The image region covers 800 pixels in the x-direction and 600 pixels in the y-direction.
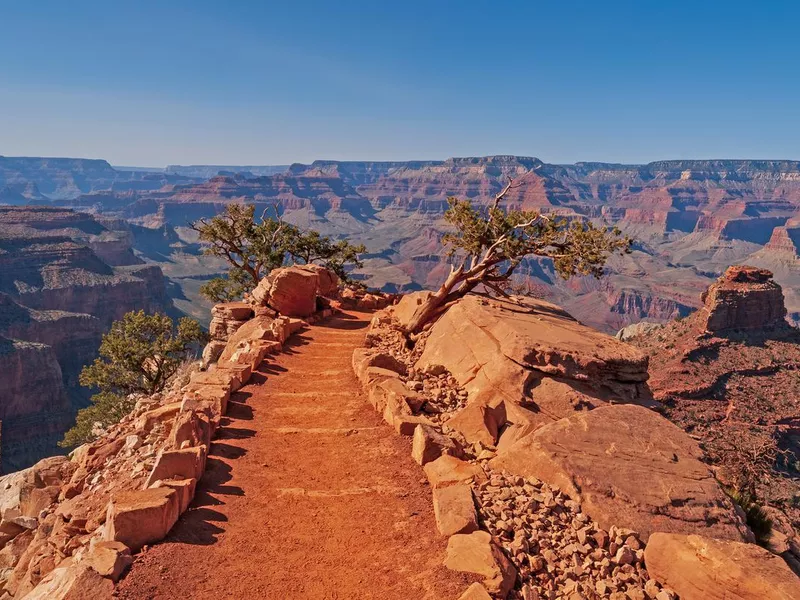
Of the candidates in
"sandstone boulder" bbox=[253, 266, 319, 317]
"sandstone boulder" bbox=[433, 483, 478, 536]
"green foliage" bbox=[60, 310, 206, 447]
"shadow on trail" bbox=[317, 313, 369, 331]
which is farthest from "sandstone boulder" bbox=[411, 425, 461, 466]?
"green foliage" bbox=[60, 310, 206, 447]

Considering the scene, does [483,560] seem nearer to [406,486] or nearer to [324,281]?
[406,486]

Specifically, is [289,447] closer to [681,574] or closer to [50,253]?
[681,574]

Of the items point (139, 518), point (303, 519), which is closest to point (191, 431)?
point (139, 518)

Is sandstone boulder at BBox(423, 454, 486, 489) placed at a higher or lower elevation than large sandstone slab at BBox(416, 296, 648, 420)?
lower

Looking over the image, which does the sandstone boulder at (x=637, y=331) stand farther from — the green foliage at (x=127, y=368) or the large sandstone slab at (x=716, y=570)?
the large sandstone slab at (x=716, y=570)

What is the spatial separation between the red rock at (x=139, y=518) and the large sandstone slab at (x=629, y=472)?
7.65m

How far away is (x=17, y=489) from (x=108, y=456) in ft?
14.2

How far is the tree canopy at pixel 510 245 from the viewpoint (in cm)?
2495

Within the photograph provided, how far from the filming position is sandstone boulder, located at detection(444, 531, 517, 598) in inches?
351

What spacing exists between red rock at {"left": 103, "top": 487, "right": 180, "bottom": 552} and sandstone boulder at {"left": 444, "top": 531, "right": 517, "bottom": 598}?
5693 millimetres

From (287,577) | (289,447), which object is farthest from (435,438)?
(287,577)

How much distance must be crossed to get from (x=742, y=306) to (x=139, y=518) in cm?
10802

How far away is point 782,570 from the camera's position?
9391 mm

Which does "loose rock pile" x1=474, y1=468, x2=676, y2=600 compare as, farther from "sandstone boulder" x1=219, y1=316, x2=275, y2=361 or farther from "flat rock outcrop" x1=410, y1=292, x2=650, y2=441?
"sandstone boulder" x1=219, y1=316, x2=275, y2=361
